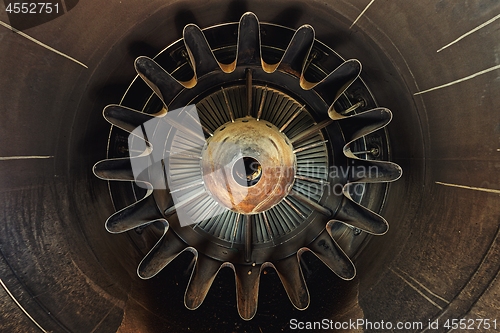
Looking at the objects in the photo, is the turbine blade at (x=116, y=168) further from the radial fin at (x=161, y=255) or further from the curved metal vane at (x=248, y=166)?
the radial fin at (x=161, y=255)

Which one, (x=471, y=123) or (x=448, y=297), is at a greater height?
(x=471, y=123)

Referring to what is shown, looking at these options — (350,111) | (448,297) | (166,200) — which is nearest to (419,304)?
(448,297)

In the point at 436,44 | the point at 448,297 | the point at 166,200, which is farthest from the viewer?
the point at 166,200

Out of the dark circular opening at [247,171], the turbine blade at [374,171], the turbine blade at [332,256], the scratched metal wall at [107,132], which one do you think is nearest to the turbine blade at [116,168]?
the scratched metal wall at [107,132]

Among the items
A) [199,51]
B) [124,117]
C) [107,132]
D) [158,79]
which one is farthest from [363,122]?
[107,132]

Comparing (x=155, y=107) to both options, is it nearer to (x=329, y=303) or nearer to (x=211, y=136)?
(x=211, y=136)

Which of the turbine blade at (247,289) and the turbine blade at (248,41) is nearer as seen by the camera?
the turbine blade at (248,41)

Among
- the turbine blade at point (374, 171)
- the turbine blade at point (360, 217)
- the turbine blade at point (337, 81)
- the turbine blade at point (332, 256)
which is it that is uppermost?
the turbine blade at point (337, 81)
